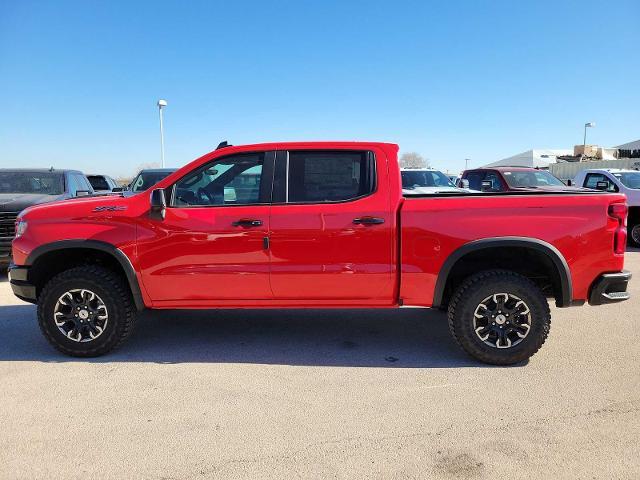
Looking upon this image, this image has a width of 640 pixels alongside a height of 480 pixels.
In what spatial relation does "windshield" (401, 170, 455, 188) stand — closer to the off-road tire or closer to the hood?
the off-road tire

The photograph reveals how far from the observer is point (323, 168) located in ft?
13.1

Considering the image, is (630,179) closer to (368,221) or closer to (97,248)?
(368,221)

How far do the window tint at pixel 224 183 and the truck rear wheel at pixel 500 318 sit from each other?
6.55ft

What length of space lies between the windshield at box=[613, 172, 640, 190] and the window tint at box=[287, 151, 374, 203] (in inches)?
383

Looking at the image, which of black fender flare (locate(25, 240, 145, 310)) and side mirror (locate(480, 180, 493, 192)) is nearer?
black fender flare (locate(25, 240, 145, 310))

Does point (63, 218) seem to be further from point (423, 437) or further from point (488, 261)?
point (488, 261)

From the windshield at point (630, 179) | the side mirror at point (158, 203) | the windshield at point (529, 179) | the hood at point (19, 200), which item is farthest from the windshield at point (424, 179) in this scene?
the side mirror at point (158, 203)

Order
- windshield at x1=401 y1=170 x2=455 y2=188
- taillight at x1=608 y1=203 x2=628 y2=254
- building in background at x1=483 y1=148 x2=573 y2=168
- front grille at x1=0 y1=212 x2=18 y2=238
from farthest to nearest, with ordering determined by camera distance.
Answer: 1. building in background at x1=483 y1=148 x2=573 y2=168
2. windshield at x1=401 y1=170 x2=455 y2=188
3. front grille at x1=0 y1=212 x2=18 y2=238
4. taillight at x1=608 y1=203 x2=628 y2=254

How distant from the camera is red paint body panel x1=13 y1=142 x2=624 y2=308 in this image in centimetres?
372

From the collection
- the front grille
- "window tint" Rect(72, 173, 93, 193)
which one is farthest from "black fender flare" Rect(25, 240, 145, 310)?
"window tint" Rect(72, 173, 93, 193)

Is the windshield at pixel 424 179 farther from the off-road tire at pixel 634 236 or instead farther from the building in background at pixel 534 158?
the building in background at pixel 534 158

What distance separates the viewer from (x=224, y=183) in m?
4.02

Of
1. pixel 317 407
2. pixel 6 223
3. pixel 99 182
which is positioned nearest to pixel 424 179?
pixel 6 223

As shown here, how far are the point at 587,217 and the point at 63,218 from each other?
4395mm
